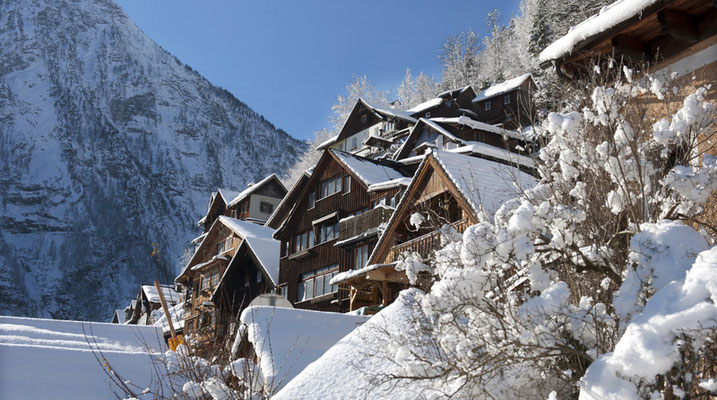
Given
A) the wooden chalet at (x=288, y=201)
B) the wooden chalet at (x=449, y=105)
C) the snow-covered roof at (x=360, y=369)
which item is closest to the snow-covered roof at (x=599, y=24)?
the snow-covered roof at (x=360, y=369)

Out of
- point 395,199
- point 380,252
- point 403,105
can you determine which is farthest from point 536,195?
point 403,105

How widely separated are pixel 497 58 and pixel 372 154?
30.3m

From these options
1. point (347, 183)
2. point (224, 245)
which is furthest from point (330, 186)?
point (224, 245)

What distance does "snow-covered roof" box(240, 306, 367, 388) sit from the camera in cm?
1460

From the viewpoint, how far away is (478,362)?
5855 mm

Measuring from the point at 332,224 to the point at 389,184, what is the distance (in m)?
5.78

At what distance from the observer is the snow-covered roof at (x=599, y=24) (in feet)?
31.7

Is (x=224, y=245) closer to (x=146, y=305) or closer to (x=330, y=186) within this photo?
(x=330, y=186)

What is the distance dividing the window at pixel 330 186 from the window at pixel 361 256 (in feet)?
14.1

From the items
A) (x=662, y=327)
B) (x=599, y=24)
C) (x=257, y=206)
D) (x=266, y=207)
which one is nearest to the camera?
(x=662, y=327)

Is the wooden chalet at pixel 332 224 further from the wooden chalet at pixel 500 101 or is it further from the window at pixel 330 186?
the wooden chalet at pixel 500 101

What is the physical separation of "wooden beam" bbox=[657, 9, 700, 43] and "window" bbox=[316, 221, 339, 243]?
77.5 ft

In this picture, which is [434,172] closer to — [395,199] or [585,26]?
[395,199]

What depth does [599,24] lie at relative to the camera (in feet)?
32.9
